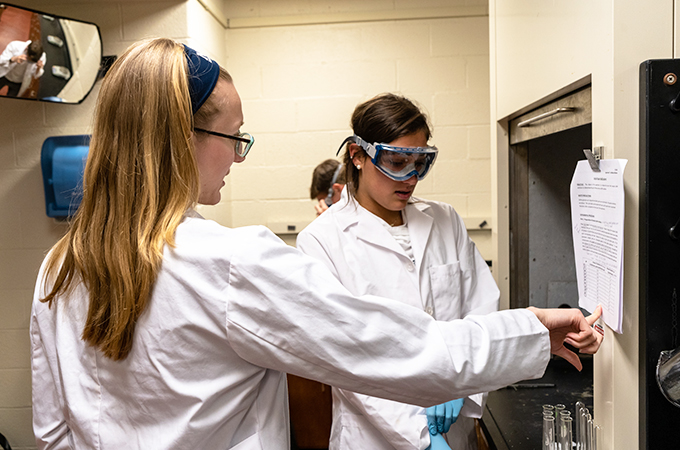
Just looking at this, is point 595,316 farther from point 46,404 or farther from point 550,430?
point 46,404

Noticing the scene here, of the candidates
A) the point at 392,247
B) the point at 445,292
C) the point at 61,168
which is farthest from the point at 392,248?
the point at 61,168

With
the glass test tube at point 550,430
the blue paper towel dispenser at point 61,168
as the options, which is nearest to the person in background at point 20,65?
the blue paper towel dispenser at point 61,168

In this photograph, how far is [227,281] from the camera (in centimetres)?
74

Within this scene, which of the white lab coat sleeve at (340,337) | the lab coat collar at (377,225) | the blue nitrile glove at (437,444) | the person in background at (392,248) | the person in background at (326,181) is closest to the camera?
the white lab coat sleeve at (340,337)

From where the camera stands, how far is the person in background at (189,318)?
29.2 inches

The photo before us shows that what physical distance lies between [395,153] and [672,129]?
759 mm

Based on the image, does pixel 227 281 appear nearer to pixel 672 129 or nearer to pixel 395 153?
pixel 672 129

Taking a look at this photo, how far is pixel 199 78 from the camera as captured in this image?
83cm

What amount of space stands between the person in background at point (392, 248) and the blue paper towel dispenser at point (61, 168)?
129cm

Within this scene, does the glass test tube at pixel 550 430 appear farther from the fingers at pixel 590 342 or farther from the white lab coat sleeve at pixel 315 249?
the white lab coat sleeve at pixel 315 249

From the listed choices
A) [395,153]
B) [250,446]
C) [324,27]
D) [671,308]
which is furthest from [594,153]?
[324,27]

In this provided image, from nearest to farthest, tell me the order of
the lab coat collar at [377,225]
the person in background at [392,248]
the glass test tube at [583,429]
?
the glass test tube at [583,429]
the person in background at [392,248]
the lab coat collar at [377,225]

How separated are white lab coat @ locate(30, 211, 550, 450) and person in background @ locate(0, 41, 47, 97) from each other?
139cm

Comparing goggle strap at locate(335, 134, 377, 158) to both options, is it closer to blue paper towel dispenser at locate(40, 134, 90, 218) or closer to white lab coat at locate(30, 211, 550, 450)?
white lab coat at locate(30, 211, 550, 450)
